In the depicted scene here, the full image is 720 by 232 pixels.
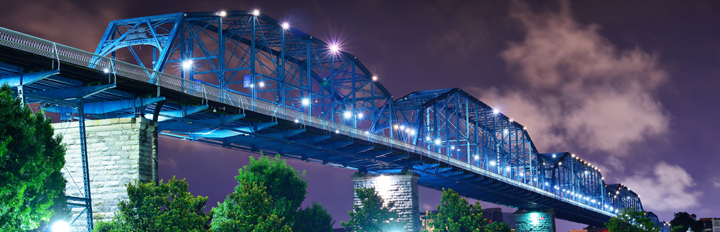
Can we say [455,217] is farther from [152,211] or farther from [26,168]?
[26,168]

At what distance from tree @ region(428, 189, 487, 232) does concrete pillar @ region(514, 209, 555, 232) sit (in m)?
57.1

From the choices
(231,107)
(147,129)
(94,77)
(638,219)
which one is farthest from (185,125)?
(638,219)

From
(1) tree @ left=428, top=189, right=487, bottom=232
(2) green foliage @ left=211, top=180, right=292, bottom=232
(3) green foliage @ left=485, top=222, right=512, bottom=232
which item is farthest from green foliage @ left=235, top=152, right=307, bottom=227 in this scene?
(3) green foliage @ left=485, top=222, right=512, bottom=232

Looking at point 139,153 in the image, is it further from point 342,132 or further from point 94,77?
point 342,132

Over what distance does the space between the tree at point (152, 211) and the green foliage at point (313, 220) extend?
22479mm

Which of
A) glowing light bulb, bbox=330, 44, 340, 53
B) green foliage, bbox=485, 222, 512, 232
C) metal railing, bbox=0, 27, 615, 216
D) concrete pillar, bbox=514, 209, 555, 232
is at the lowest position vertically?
green foliage, bbox=485, 222, 512, 232

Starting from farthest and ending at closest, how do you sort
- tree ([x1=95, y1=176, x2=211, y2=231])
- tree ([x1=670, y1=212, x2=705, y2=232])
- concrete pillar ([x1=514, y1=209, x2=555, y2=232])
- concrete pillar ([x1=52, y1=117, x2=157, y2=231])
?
tree ([x1=670, y1=212, x2=705, y2=232]), concrete pillar ([x1=514, y1=209, x2=555, y2=232]), concrete pillar ([x1=52, y1=117, x2=157, y2=231]), tree ([x1=95, y1=176, x2=211, y2=231])

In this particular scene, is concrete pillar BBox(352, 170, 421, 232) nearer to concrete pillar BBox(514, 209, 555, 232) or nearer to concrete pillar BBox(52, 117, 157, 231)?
concrete pillar BBox(52, 117, 157, 231)

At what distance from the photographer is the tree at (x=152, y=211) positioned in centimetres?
3312

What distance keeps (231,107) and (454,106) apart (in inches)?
3221

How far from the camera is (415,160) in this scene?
72.3 m

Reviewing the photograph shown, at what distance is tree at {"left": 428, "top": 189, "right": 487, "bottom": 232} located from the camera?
72312 mm

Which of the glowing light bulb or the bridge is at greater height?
the glowing light bulb

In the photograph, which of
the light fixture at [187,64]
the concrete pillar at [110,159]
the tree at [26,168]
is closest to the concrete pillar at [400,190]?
the light fixture at [187,64]
